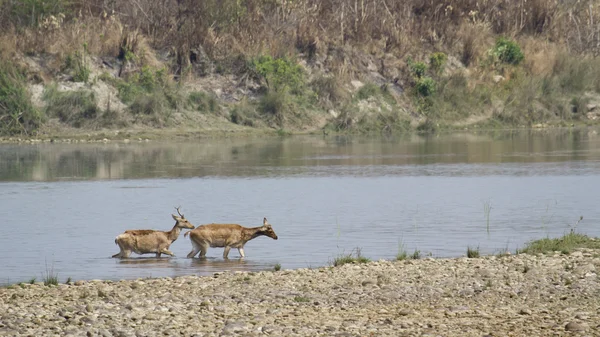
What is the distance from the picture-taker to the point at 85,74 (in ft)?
156

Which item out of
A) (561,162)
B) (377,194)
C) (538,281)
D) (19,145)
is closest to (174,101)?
(19,145)

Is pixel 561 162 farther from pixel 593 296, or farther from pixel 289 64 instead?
pixel 593 296

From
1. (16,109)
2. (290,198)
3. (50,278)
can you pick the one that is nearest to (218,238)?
(50,278)

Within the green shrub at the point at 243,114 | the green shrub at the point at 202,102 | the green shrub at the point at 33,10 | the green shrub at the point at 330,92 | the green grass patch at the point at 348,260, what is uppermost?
the green shrub at the point at 33,10

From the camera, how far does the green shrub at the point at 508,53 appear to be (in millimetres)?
57438

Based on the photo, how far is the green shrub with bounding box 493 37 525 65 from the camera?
5744 cm

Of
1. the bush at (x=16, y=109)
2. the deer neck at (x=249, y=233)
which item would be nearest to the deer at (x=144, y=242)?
the deer neck at (x=249, y=233)

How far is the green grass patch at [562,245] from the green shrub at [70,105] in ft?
103

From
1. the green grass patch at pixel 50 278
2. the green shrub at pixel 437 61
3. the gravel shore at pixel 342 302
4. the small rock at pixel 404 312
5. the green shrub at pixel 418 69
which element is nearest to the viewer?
the gravel shore at pixel 342 302

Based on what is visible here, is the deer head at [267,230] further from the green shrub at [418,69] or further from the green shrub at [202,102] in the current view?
the green shrub at [418,69]

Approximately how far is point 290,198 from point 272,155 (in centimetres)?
1276

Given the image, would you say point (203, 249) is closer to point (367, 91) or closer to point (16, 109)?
point (16, 109)

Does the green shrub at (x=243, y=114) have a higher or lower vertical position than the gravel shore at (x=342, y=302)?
higher

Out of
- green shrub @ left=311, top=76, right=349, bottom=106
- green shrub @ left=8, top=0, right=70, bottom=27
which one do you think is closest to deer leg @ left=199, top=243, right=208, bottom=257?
green shrub @ left=311, top=76, right=349, bottom=106
